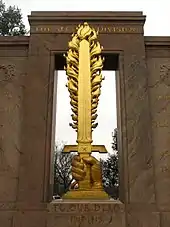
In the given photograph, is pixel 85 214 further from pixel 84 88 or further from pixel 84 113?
pixel 84 88

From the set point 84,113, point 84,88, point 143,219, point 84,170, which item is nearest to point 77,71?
point 84,88

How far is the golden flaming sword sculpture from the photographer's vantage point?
22.8 feet

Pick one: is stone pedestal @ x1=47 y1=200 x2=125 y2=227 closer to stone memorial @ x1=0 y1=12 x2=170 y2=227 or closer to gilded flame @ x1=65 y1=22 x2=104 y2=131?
stone memorial @ x1=0 y1=12 x2=170 y2=227

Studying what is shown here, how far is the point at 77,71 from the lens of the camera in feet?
25.2

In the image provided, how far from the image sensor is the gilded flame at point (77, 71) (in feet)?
24.5

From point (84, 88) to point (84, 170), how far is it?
212cm

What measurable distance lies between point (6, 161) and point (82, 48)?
3925 millimetres

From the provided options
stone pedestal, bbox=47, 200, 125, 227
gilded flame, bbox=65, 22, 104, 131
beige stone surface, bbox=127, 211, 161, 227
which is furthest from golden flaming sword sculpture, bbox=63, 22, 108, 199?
beige stone surface, bbox=127, 211, 161, 227

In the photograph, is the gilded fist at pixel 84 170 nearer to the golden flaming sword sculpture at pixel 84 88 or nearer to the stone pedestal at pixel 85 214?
the golden flaming sword sculpture at pixel 84 88

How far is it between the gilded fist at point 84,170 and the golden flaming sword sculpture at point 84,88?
0.27 feet

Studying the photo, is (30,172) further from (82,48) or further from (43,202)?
(82,48)

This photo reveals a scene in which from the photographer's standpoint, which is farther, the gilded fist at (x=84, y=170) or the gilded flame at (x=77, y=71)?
the gilded flame at (x=77, y=71)

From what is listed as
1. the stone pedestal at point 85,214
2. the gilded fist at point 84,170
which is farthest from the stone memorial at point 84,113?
the stone pedestal at point 85,214

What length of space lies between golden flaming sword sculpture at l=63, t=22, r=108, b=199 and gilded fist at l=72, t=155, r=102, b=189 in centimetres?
8
